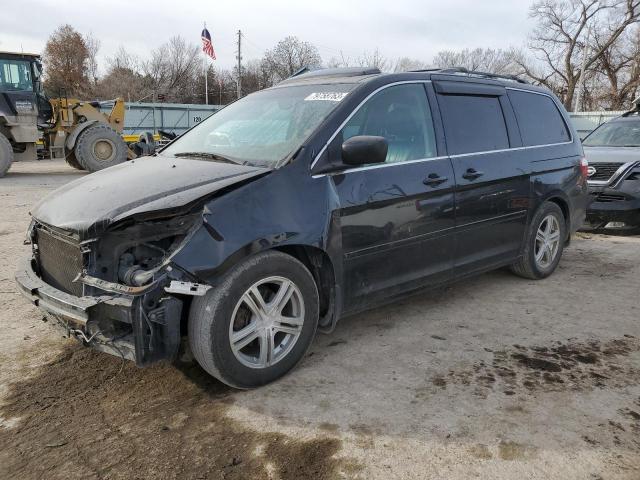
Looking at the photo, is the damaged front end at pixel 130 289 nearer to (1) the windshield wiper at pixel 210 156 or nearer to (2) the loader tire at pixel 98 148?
(1) the windshield wiper at pixel 210 156

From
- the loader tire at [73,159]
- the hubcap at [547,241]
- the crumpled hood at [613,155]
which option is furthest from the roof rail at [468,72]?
the loader tire at [73,159]

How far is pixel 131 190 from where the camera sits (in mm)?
3090

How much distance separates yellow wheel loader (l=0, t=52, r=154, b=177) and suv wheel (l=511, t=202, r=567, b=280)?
14113 millimetres

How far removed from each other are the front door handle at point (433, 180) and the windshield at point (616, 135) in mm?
6144

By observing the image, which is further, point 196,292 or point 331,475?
point 196,292

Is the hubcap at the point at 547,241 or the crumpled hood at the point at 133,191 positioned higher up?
the crumpled hood at the point at 133,191

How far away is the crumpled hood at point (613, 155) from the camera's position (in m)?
7.80

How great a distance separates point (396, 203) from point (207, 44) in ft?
125

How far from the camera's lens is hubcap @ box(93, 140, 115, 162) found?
53.7 ft

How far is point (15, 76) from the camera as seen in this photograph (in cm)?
1505

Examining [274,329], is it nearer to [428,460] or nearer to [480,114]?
[428,460]

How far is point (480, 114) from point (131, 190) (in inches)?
114

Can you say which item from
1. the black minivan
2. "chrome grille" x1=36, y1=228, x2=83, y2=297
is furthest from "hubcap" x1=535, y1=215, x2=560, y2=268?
"chrome grille" x1=36, y1=228, x2=83, y2=297

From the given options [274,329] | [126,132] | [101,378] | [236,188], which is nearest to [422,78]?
[236,188]
